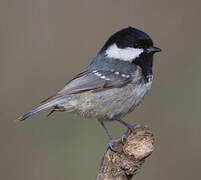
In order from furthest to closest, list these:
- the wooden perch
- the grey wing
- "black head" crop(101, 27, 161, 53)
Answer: "black head" crop(101, 27, 161, 53)
the grey wing
the wooden perch

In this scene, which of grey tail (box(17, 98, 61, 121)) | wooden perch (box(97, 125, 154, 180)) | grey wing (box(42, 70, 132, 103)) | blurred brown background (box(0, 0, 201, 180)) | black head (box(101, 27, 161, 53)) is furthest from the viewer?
blurred brown background (box(0, 0, 201, 180))

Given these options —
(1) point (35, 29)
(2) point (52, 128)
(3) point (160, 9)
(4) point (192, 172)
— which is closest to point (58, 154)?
(2) point (52, 128)

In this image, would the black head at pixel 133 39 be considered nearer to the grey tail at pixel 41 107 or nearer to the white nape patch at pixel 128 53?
the white nape patch at pixel 128 53

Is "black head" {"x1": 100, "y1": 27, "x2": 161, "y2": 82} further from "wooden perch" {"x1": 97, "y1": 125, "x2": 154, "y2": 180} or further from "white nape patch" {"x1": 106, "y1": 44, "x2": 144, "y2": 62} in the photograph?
"wooden perch" {"x1": 97, "y1": 125, "x2": 154, "y2": 180}

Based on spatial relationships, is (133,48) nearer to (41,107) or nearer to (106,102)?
(106,102)

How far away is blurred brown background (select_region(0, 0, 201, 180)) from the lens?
19.1ft

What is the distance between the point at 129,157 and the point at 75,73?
Result: 353 cm

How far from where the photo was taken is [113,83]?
479 cm

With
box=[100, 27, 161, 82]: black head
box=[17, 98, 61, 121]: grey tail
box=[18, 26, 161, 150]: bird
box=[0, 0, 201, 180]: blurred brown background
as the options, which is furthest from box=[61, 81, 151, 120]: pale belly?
box=[0, 0, 201, 180]: blurred brown background

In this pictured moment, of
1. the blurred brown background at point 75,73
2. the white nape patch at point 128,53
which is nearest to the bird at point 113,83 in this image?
the white nape patch at point 128,53

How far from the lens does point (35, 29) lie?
7.38m

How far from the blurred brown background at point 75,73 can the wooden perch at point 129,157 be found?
217 centimetres

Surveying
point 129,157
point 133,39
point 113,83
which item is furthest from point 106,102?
point 129,157

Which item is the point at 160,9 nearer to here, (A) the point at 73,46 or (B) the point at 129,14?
(B) the point at 129,14
